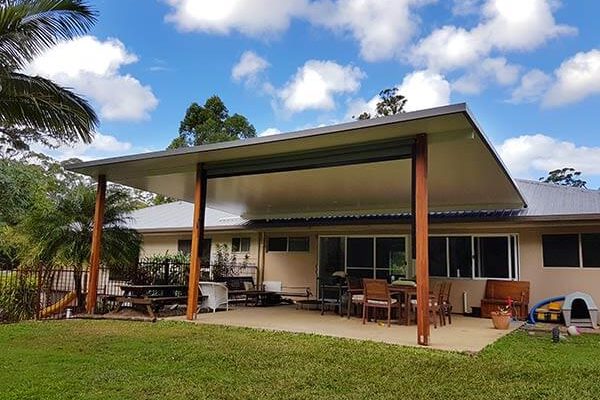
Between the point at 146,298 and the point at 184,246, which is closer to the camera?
the point at 146,298

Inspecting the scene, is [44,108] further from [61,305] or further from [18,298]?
[61,305]

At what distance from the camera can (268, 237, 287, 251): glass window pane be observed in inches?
631

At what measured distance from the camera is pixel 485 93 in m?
19.2

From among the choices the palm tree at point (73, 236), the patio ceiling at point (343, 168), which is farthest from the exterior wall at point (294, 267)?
the palm tree at point (73, 236)

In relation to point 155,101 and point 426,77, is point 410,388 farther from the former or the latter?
point 155,101

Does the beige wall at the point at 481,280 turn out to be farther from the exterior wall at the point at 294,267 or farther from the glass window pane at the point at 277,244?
the glass window pane at the point at 277,244

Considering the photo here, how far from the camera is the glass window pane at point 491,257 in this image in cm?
1231

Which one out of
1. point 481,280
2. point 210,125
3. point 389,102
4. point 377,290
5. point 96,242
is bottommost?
point 377,290

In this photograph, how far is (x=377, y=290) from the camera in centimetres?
965

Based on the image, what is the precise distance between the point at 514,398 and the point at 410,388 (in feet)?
3.17

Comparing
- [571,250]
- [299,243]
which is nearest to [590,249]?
[571,250]

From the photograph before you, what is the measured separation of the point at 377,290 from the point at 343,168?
2465 millimetres

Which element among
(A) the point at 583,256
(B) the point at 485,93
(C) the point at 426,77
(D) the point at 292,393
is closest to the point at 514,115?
(B) the point at 485,93

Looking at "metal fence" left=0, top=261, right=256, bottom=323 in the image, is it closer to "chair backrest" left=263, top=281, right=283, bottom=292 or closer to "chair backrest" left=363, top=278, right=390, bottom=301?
"chair backrest" left=263, top=281, right=283, bottom=292
